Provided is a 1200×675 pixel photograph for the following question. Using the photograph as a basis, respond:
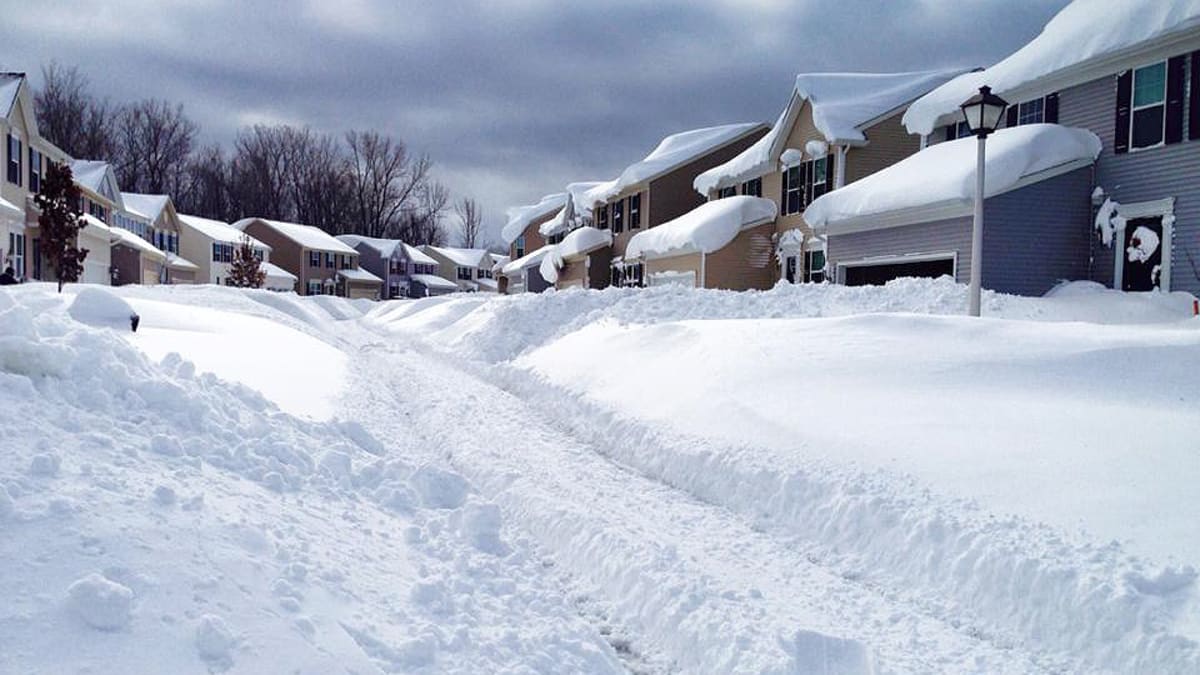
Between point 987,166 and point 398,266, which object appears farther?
point 398,266

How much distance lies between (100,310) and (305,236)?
199ft

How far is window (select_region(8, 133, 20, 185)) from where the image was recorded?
26.7 meters

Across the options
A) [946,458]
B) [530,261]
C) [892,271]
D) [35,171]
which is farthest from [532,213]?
[946,458]

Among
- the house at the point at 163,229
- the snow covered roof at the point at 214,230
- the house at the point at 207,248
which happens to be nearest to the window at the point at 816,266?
the house at the point at 163,229

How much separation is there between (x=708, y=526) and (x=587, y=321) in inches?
456

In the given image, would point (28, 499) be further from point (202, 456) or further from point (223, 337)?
point (223, 337)

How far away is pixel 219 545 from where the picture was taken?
3.57m

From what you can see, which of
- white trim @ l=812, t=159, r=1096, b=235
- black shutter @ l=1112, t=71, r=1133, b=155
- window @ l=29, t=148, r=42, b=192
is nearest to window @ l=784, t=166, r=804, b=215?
white trim @ l=812, t=159, r=1096, b=235

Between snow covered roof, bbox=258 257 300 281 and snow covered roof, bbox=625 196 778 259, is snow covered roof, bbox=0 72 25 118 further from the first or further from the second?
snow covered roof, bbox=258 257 300 281

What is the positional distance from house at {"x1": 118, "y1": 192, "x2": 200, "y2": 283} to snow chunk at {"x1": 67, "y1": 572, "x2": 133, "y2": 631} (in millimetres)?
50802

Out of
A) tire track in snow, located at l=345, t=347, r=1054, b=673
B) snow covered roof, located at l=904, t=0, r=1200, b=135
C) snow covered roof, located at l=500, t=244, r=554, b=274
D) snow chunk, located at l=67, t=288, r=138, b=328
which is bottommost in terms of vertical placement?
tire track in snow, located at l=345, t=347, r=1054, b=673

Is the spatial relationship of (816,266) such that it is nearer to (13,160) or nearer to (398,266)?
(13,160)

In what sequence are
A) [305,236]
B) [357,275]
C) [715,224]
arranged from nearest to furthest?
[715,224] → [305,236] → [357,275]

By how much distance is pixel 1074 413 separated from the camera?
6133mm
